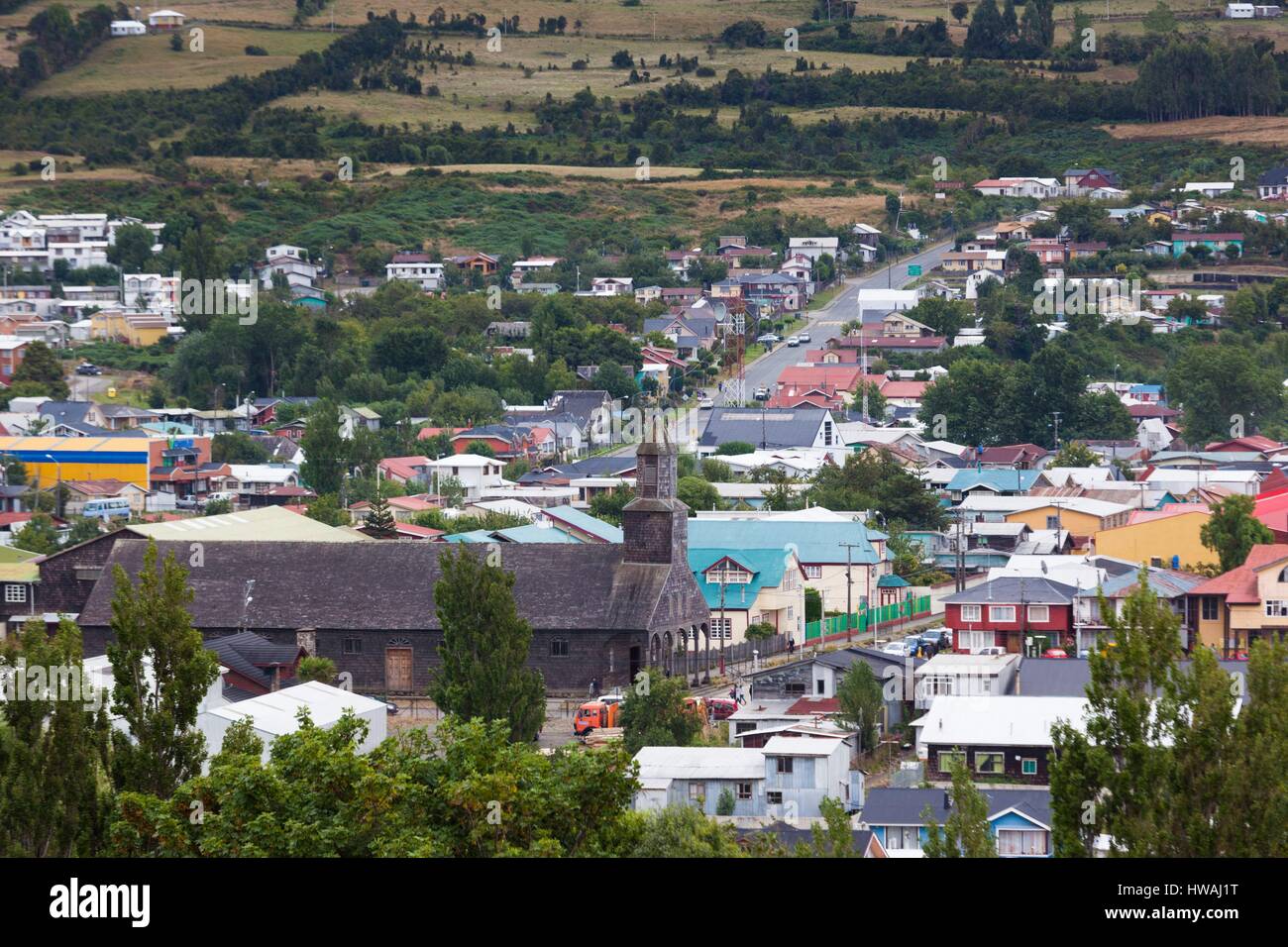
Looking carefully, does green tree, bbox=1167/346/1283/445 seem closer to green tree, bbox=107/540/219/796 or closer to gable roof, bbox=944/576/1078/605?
gable roof, bbox=944/576/1078/605

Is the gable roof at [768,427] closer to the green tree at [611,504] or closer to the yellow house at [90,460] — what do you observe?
the green tree at [611,504]

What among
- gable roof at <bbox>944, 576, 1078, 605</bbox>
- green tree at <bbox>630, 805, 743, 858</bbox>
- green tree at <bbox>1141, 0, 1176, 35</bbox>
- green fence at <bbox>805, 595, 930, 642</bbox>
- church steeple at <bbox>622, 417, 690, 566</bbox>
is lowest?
green fence at <bbox>805, 595, 930, 642</bbox>

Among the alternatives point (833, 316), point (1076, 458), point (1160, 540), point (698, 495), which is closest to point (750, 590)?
point (1160, 540)

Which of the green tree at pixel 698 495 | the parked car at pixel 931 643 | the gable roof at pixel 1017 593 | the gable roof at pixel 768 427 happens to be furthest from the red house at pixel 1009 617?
the gable roof at pixel 768 427

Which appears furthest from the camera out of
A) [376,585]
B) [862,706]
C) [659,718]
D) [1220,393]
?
[1220,393]

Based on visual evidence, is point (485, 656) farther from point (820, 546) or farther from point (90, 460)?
point (90, 460)

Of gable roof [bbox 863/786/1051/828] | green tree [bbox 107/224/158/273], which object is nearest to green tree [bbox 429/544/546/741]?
gable roof [bbox 863/786/1051/828]

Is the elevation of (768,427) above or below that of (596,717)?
below

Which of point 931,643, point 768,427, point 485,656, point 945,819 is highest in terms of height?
point 485,656
